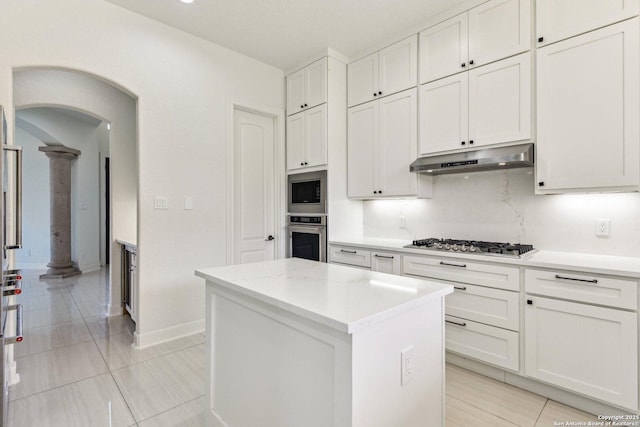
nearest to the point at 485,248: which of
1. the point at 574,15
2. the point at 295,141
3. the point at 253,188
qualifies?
the point at 574,15

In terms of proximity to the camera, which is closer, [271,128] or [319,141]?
[319,141]

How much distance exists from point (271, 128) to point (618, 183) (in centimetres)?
330

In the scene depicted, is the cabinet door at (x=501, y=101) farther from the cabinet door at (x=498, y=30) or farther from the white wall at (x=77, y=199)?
the white wall at (x=77, y=199)

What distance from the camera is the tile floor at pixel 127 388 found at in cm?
191

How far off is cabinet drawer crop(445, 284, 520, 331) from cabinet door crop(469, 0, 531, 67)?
70.8 inches

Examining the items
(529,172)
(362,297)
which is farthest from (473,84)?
(362,297)

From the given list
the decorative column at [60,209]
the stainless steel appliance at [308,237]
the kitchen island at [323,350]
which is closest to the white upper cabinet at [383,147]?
the stainless steel appliance at [308,237]

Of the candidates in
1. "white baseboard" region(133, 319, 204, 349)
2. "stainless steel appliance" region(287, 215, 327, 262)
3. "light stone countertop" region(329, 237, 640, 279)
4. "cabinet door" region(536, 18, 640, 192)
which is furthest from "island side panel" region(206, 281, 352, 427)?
"cabinet door" region(536, 18, 640, 192)

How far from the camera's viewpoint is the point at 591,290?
6.29ft

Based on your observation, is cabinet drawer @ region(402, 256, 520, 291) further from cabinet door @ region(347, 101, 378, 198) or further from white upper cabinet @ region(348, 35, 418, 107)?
white upper cabinet @ region(348, 35, 418, 107)

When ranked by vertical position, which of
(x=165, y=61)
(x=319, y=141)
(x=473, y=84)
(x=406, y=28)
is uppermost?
(x=406, y=28)

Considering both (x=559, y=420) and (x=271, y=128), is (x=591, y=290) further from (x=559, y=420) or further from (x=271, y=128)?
(x=271, y=128)

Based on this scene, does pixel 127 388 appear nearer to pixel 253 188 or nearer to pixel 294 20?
pixel 253 188

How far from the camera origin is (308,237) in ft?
12.3
